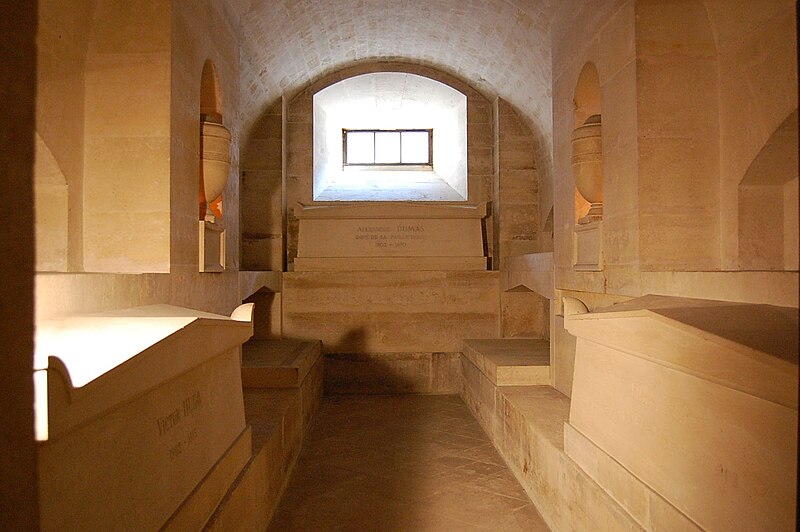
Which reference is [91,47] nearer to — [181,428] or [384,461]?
[181,428]

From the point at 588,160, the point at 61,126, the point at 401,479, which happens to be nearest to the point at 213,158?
the point at 61,126

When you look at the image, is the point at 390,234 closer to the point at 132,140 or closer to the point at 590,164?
the point at 590,164

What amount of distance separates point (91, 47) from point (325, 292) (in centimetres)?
455

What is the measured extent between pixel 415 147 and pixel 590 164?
209 inches

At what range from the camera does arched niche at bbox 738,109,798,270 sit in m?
3.47

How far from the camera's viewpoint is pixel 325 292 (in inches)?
302

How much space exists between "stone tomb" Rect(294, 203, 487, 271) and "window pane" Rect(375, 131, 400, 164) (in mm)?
1460

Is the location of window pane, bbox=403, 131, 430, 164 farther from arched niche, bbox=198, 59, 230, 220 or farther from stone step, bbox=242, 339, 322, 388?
arched niche, bbox=198, 59, 230, 220

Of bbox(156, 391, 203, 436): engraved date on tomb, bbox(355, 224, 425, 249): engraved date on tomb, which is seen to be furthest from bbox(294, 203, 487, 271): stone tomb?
bbox(156, 391, 203, 436): engraved date on tomb

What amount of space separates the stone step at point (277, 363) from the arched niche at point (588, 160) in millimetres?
2794

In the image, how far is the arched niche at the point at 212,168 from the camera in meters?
4.20

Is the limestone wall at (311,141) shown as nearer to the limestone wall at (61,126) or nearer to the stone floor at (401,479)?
the stone floor at (401,479)

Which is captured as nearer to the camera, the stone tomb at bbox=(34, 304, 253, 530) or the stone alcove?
the stone tomb at bbox=(34, 304, 253, 530)

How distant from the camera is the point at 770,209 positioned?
3578 mm
